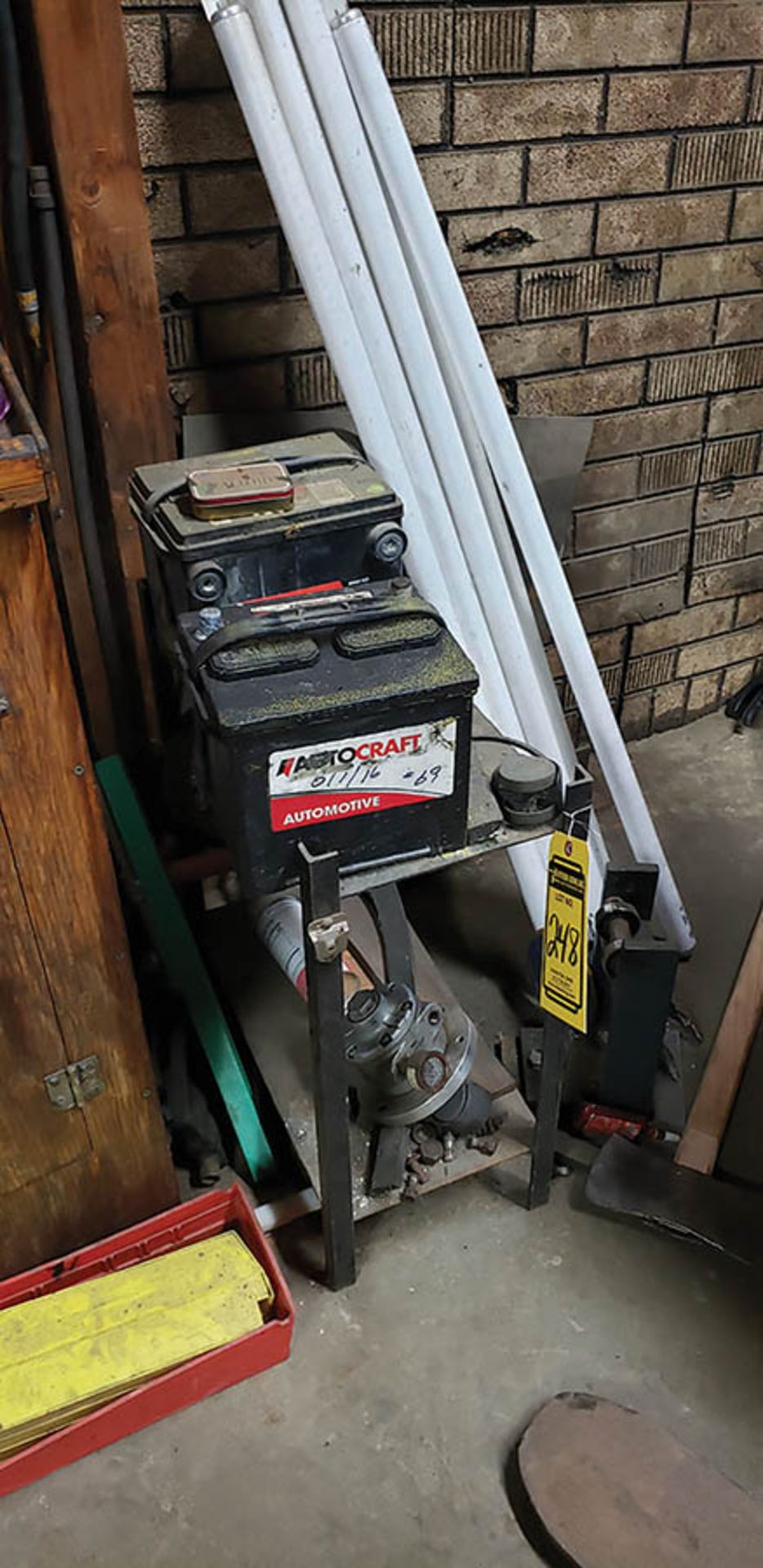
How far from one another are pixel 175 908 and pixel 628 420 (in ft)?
4.37

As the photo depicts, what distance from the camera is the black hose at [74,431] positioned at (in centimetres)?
149

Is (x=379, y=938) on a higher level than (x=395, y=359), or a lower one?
lower

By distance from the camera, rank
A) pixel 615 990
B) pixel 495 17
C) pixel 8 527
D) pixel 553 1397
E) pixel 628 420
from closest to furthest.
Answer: pixel 8 527 < pixel 553 1397 < pixel 615 990 < pixel 495 17 < pixel 628 420

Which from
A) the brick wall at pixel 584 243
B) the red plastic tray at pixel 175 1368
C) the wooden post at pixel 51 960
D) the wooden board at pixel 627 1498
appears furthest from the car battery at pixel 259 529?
the wooden board at pixel 627 1498

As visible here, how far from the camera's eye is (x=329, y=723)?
1133mm

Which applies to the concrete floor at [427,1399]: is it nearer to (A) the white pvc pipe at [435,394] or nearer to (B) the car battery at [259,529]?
(A) the white pvc pipe at [435,394]

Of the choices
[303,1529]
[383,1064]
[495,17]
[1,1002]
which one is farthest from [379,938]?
[495,17]

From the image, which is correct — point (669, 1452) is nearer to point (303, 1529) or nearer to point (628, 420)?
point (303, 1529)

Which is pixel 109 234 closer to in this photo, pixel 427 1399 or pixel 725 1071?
pixel 725 1071

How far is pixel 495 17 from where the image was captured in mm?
1774

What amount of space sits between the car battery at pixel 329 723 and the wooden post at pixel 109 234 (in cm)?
53

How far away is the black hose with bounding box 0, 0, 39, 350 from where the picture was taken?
1380 millimetres

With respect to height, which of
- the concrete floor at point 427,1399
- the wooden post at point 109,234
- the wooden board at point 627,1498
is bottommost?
the concrete floor at point 427,1399

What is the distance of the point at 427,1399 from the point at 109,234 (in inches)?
62.1
